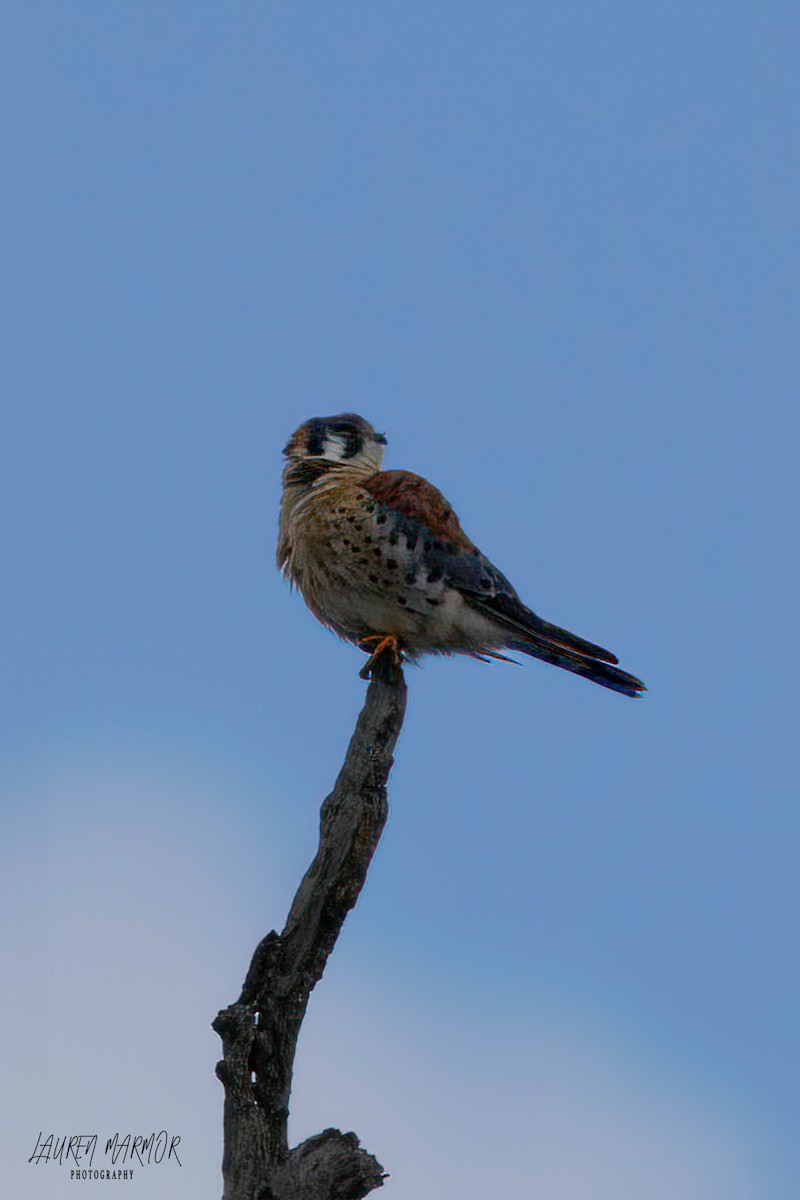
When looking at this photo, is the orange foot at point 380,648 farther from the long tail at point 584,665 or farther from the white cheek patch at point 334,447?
the white cheek patch at point 334,447

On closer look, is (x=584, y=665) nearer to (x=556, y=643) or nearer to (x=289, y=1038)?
(x=556, y=643)

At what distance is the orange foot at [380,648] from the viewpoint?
7620 mm

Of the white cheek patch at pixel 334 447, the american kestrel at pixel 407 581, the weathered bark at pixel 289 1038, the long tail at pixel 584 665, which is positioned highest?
the white cheek patch at pixel 334 447

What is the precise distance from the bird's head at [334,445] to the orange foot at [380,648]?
1.19 metres

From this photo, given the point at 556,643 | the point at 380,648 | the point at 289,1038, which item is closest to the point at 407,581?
the point at 380,648

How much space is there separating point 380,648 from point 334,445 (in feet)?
5.43

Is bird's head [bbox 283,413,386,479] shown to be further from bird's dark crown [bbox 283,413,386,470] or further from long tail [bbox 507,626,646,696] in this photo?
long tail [bbox 507,626,646,696]

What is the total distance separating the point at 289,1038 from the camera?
551 centimetres

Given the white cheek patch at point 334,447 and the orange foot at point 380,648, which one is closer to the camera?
the orange foot at point 380,648

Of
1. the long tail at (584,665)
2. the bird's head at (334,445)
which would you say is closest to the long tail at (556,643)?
the long tail at (584,665)

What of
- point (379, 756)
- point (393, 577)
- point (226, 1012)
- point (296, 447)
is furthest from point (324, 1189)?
point (296, 447)

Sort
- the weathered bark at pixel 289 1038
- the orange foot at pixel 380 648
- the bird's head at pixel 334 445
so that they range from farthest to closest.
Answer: the bird's head at pixel 334 445 < the orange foot at pixel 380 648 < the weathered bark at pixel 289 1038

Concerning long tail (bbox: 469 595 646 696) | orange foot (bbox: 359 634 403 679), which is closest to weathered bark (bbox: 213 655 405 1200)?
orange foot (bbox: 359 634 403 679)

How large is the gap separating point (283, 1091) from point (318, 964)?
511 millimetres
